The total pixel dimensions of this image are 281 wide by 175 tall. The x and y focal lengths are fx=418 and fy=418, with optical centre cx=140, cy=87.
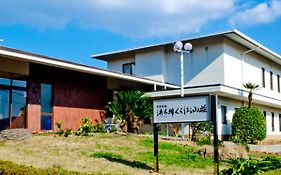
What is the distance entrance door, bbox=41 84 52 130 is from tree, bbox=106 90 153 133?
12.0ft

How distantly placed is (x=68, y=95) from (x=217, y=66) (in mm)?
9841

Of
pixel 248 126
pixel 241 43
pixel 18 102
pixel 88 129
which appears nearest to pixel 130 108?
pixel 88 129

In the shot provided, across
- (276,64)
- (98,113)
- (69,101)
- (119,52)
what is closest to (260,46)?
(276,64)

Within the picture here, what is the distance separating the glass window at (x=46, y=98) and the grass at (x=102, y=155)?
447cm

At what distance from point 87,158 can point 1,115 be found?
767 cm

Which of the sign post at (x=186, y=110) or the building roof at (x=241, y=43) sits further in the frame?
the building roof at (x=241, y=43)

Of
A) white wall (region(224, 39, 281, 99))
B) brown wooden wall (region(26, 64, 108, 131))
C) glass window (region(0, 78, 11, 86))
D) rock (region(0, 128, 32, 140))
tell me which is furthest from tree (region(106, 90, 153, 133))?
rock (region(0, 128, 32, 140))

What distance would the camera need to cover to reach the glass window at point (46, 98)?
766 inches

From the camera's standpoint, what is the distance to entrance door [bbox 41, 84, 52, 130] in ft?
63.6

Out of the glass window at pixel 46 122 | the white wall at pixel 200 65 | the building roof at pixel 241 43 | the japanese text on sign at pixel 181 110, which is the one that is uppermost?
the building roof at pixel 241 43

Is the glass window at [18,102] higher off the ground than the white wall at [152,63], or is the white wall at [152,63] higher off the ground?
the white wall at [152,63]

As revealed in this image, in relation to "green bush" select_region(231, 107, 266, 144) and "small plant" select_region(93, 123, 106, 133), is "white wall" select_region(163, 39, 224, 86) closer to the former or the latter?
"green bush" select_region(231, 107, 266, 144)

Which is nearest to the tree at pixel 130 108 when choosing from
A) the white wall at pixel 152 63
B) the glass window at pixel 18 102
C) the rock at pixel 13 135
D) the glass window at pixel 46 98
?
the glass window at pixel 46 98

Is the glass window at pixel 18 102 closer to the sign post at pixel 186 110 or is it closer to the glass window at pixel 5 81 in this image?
the glass window at pixel 5 81
